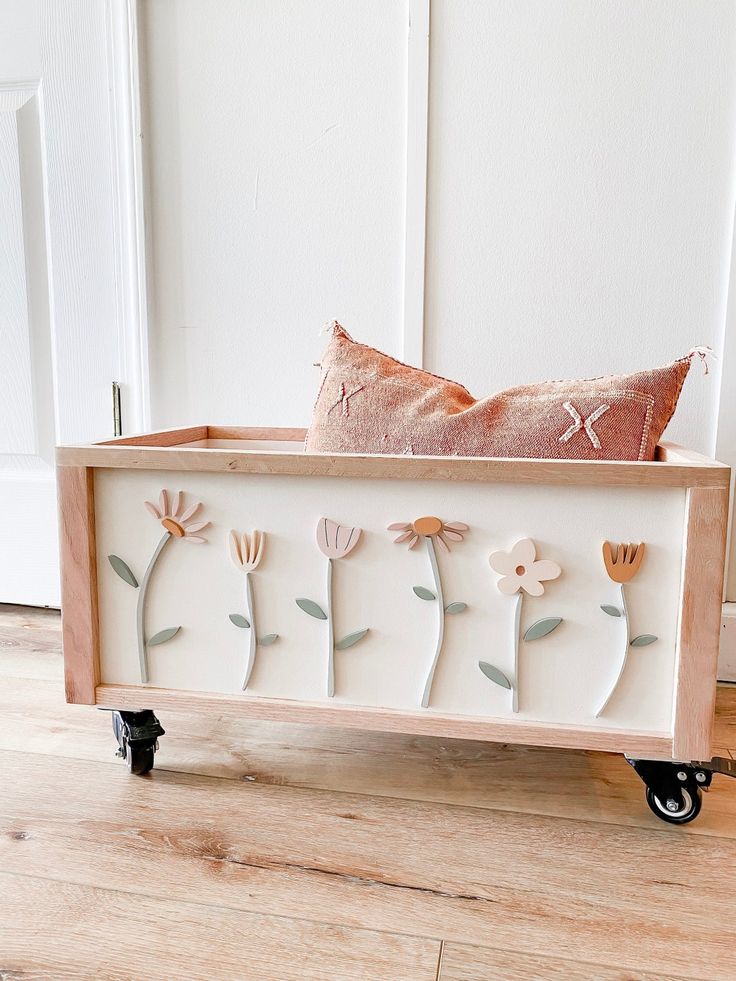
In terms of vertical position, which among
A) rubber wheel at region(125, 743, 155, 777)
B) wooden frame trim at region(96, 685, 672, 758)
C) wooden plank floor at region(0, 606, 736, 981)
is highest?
wooden frame trim at region(96, 685, 672, 758)

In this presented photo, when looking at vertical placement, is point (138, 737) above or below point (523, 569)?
below

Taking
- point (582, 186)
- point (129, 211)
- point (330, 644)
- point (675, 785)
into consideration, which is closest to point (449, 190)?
point (582, 186)

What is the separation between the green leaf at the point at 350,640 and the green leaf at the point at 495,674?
136mm

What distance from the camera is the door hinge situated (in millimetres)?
1475

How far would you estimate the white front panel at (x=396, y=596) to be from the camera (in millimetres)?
809

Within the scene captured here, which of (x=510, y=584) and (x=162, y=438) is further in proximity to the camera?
(x=162, y=438)

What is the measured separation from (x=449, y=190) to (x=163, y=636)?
0.86m

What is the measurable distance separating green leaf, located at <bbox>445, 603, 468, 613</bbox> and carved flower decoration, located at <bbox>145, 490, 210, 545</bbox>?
290 mm

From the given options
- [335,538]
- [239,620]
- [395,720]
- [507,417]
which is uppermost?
[507,417]

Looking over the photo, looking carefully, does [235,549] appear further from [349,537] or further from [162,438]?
[162,438]

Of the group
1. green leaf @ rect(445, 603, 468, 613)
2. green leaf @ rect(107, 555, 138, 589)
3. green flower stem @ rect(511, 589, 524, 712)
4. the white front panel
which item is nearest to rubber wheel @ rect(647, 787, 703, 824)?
the white front panel

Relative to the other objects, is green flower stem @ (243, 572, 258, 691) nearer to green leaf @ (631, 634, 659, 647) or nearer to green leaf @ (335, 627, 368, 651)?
green leaf @ (335, 627, 368, 651)

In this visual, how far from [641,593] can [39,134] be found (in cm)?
137

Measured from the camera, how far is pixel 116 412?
148 centimetres
